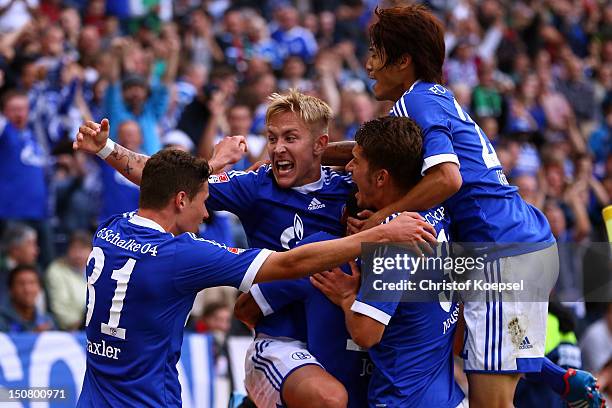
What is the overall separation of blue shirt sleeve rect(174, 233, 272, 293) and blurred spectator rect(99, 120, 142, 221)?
541 centimetres

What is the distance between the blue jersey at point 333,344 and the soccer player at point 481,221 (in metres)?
0.54

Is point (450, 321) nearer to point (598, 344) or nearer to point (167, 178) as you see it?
point (167, 178)

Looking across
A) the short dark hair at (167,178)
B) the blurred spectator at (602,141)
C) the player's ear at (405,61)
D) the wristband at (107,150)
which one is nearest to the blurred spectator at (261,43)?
the blurred spectator at (602,141)

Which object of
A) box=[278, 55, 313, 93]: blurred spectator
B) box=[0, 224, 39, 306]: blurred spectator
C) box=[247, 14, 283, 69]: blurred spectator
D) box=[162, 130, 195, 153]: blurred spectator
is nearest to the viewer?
box=[0, 224, 39, 306]: blurred spectator

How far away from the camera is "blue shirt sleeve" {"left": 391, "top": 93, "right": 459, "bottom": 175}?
18.9 feet

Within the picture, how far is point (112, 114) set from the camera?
11797mm

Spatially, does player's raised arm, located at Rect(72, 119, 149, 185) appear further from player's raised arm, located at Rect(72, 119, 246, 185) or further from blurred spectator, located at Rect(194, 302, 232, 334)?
blurred spectator, located at Rect(194, 302, 232, 334)

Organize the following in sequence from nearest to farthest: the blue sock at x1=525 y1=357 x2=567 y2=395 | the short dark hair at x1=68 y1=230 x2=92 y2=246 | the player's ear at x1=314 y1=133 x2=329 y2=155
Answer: the player's ear at x1=314 y1=133 x2=329 y2=155
the blue sock at x1=525 y1=357 x2=567 y2=395
the short dark hair at x1=68 y1=230 x2=92 y2=246

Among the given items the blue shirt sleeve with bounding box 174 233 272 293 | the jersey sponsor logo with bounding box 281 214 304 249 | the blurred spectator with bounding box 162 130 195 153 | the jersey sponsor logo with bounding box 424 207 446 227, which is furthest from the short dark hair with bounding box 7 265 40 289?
the jersey sponsor logo with bounding box 424 207 446 227

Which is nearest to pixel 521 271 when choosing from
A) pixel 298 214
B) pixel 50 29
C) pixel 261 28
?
pixel 298 214

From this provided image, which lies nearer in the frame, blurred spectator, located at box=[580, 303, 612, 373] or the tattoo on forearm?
the tattoo on forearm

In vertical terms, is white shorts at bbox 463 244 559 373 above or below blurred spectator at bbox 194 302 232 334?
below

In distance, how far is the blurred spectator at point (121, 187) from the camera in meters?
11.1

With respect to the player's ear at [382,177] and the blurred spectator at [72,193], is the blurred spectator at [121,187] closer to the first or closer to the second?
the blurred spectator at [72,193]
